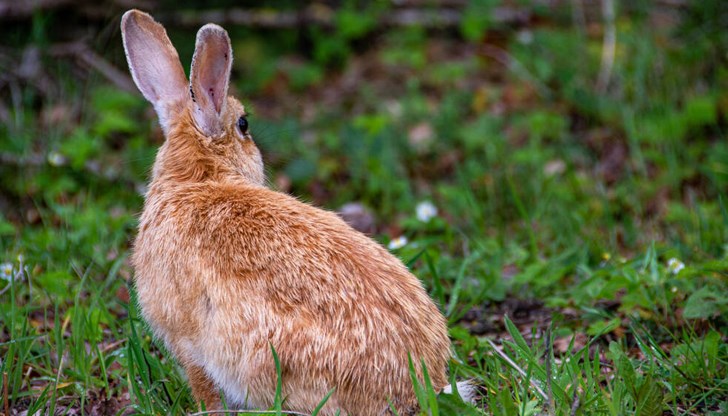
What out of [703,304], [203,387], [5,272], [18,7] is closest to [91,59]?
[18,7]

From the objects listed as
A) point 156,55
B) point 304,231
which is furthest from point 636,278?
point 156,55

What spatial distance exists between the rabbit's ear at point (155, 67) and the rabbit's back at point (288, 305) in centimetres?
95

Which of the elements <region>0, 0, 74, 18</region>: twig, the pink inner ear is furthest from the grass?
the pink inner ear

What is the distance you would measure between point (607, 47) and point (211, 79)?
5061 millimetres

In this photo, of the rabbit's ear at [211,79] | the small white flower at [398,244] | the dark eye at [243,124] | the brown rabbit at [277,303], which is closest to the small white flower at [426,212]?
the small white flower at [398,244]

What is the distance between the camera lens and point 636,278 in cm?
484

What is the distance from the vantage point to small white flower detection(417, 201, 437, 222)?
257 inches

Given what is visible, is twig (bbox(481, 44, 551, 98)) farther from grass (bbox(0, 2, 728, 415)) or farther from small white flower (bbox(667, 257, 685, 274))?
small white flower (bbox(667, 257, 685, 274))

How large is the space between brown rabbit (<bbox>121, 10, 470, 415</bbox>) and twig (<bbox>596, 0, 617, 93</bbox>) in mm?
4900

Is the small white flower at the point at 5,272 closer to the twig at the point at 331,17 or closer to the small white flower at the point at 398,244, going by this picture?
the small white flower at the point at 398,244

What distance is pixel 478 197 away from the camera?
7.13 meters

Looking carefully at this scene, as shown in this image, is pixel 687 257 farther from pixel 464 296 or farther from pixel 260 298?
pixel 260 298

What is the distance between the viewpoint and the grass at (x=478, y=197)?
4.30 meters

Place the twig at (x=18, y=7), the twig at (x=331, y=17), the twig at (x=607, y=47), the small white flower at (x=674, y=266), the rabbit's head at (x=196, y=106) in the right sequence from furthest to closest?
1. the twig at (x=331, y=17)
2. the twig at (x=607, y=47)
3. the twig at (x=18, y=7)
4. the small white flower at (x=674, y=266)
5. the rabbit's head at (x=196, y=106)
